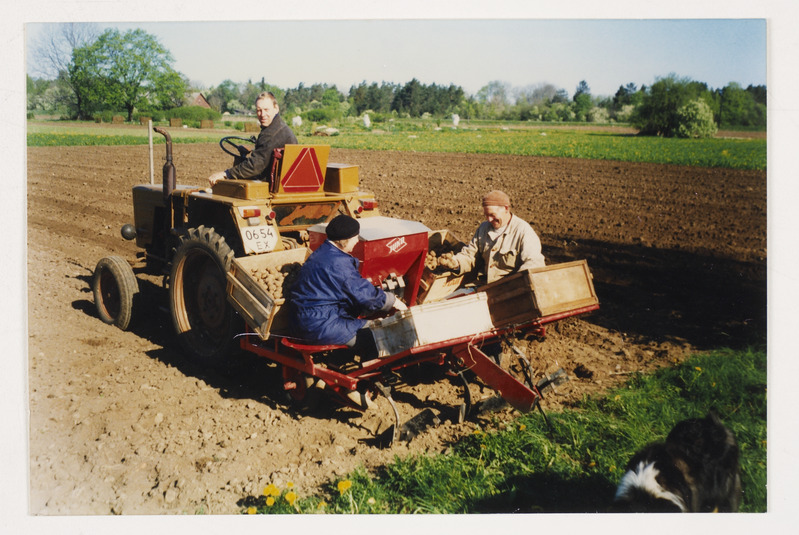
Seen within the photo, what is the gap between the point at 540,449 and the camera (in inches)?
150

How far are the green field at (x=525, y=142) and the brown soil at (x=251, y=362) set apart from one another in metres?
5.34

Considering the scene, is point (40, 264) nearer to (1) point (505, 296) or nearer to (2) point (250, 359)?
(2) point (250, 359)

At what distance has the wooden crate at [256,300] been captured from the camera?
3988 mm

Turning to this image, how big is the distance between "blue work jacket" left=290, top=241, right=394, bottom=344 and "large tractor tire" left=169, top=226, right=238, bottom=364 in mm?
974

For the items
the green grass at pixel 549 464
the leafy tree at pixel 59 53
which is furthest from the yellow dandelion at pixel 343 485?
the leafy tree at pixel 59 53

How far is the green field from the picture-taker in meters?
16.3

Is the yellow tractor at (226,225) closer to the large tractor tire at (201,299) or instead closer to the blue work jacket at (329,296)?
the large tractor tire at (201,299)

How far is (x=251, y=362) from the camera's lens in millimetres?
4965

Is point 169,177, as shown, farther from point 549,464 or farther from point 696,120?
point 696,120

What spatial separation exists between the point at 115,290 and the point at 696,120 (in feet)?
48.1

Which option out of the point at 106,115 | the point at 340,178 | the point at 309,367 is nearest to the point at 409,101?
the point at 106,115

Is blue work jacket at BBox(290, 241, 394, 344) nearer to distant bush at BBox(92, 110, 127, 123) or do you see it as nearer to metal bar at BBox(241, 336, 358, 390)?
metal bar at BBox(241, 336, 358, 390)

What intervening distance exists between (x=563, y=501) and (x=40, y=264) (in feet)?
23.5

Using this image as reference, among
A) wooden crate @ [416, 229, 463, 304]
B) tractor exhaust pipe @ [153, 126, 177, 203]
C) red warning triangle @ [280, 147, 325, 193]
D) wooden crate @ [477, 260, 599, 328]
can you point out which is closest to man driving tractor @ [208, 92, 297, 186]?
red warning triangle @ [280, 147, 325, 193]
